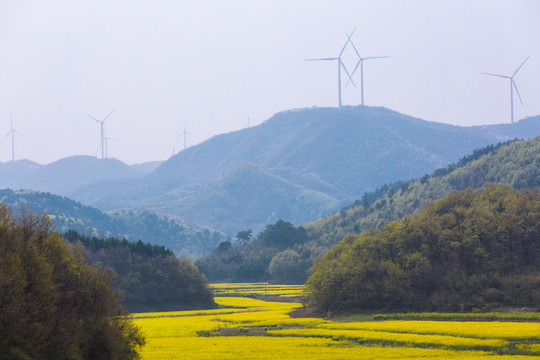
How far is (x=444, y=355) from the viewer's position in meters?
44.8

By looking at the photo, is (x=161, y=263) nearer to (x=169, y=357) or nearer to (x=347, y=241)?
(x=347, y=241)

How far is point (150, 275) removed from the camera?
108m

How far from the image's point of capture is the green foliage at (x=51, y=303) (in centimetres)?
3288

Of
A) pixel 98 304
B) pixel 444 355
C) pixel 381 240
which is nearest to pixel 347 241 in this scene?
pixel 381 240

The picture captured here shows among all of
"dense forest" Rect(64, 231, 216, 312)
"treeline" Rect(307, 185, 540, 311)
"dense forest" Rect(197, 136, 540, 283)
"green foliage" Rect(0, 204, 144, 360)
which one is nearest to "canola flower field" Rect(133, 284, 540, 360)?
"green foliage" Rect(0, 204, 144, 360)

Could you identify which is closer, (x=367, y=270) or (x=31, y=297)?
(x=31, y=297)

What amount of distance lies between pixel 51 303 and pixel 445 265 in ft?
182

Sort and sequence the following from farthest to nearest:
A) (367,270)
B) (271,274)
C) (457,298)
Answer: (271,274) < (367,270) < (457,298)

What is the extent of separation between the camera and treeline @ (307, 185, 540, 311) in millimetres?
76250

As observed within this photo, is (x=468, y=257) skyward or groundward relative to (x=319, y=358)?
skyward

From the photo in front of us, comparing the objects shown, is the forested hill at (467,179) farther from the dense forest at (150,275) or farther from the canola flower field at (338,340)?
the canola flower field at (338,340)

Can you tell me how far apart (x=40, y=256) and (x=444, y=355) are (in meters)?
25.1

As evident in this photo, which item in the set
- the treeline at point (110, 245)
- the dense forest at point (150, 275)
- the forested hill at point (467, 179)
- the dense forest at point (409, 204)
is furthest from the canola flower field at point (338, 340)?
the forested hill at point (467, 179)

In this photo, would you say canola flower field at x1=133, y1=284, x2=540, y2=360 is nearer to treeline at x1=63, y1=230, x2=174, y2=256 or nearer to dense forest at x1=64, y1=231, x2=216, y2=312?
dense forest at x1=64, y1=231, x2=216, y2=312
